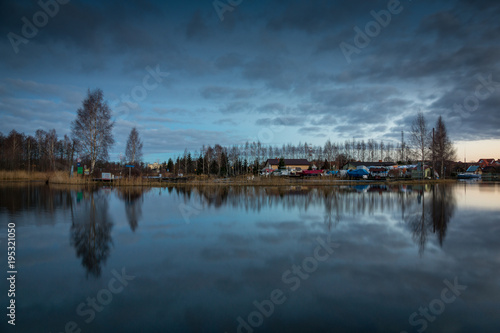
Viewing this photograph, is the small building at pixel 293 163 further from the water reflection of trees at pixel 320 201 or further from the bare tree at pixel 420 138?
the water reflection of trees at pixel 320 201

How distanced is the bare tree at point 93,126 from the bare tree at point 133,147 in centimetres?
1879

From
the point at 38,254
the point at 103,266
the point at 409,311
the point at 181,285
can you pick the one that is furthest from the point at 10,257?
the point at 409,311

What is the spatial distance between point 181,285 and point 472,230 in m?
9.01

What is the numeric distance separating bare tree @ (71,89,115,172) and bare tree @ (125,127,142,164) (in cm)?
1879

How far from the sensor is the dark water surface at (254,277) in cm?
354

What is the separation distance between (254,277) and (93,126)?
3521 cm

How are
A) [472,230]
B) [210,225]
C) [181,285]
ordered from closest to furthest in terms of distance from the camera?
[181,285]
[472,230]
[210,225]

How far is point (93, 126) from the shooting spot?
33750 millimetres

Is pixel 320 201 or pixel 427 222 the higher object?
pixel 320 201

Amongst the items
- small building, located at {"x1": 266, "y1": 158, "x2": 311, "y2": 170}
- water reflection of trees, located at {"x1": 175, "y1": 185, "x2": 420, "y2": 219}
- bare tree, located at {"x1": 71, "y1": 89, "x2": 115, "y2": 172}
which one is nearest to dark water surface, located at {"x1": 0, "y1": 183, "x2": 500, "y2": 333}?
water reflection of trees, located at {"x1": 175, "y1": 185, "x2": 420, "y2": 219}

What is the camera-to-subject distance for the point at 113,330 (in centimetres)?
333

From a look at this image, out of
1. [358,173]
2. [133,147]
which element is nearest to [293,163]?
[358,173]

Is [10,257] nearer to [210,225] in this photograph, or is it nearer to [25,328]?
[25,328]

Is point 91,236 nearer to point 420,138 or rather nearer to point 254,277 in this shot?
point 254,277
